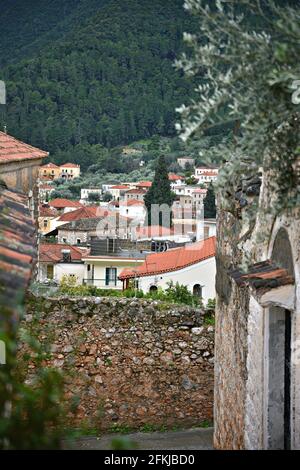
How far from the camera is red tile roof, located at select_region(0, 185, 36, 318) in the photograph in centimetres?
272

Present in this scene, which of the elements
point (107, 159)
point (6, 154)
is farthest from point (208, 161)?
point (107, 159)

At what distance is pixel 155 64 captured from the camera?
118 m

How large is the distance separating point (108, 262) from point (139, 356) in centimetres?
2442

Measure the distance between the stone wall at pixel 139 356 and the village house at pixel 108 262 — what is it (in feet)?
74.5

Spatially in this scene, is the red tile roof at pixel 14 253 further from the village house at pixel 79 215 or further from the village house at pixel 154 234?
the village house at pixel 79 215

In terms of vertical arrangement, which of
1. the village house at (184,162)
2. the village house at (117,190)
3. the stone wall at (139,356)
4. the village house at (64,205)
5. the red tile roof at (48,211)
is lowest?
the stone wall at (139,356)

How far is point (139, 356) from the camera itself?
9781mm

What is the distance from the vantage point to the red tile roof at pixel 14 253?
2721 mm

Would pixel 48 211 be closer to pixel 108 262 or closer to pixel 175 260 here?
pixel 108 262

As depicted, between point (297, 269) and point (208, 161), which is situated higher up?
point (208, 161)

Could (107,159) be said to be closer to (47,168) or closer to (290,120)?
(47,168)

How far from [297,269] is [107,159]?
10142 centimetres

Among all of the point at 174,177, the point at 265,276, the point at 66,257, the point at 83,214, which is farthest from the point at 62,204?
the point at 265,276

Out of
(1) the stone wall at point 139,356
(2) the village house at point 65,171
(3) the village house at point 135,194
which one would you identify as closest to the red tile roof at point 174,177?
(3) the village house at point 135,194
